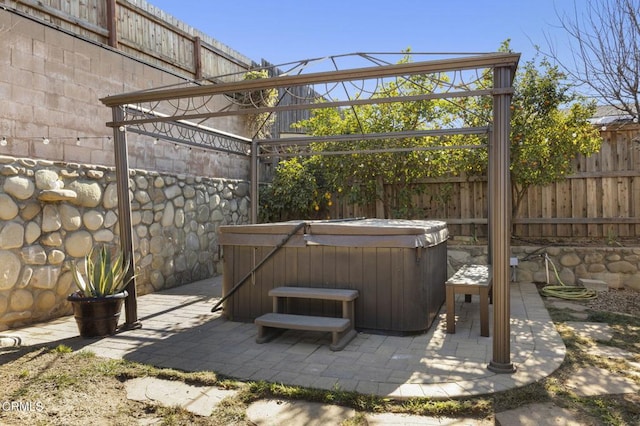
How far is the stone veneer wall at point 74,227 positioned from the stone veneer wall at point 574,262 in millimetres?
4320

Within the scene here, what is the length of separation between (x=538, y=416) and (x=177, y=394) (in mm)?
2212

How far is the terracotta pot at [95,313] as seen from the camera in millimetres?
4020

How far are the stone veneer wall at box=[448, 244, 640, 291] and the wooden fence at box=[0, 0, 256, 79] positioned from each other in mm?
5336

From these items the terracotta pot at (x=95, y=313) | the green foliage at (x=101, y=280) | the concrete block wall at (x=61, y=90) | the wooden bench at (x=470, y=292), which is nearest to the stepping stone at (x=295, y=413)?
the wooden bench at (x=470, y=292)

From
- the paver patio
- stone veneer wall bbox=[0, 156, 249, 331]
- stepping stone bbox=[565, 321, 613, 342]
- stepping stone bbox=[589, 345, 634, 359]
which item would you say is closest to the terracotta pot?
the paver patio

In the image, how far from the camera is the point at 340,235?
168 inches

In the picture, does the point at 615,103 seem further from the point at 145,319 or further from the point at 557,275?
the point at 145,319

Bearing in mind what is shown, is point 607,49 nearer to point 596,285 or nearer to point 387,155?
point 596,285

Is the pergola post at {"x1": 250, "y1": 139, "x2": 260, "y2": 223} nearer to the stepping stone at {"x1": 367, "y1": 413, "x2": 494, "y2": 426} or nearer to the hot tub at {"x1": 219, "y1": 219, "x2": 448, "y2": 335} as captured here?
the hot tub at {"x1": 219, "y1": 219, "x2": 448, "y2": 335}

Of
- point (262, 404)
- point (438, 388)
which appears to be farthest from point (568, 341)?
point (262, 404)

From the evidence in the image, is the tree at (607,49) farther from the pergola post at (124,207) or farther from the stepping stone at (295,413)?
the pergola post at (124,207)

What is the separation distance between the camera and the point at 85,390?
2.95 meters

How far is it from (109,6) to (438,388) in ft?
19.2

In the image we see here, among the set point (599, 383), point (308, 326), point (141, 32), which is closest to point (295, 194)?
point (141, 32)
